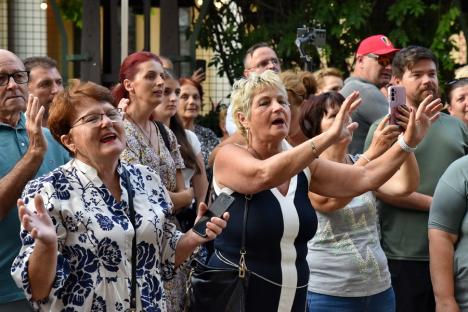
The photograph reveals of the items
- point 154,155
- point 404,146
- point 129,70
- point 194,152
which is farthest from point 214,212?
point 194,152

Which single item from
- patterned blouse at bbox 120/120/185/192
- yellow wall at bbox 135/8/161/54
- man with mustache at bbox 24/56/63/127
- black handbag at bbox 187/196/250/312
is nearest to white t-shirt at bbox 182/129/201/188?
patterned blouse at bbox 120/120/185/192

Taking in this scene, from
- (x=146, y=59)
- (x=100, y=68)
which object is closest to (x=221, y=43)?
(x=100, y=68)

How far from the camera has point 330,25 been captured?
40.9ft

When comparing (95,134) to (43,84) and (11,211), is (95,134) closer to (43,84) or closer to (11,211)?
(11,211)

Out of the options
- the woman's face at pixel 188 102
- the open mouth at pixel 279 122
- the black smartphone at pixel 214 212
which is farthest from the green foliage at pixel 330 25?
the black smartphone at pixel 214 212

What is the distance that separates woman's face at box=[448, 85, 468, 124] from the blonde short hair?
3338mm

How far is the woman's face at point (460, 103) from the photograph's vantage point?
8.49 metres

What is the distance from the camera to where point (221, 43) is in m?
13.6

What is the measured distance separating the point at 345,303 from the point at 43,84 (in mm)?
2231

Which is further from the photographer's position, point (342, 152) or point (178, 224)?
point (178, 224)

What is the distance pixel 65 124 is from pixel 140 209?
49cm

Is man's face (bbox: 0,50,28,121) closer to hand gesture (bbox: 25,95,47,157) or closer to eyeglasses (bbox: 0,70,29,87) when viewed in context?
eyeglasses (bbox: 0,70,29,87)

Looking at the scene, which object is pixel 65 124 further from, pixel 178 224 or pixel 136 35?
pixel 136 35

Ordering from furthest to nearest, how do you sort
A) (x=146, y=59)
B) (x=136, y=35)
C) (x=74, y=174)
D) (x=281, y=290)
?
(x=136, y=35)
(x=146, y=59)
(x=281, y=290)
(x=74, y=174)
